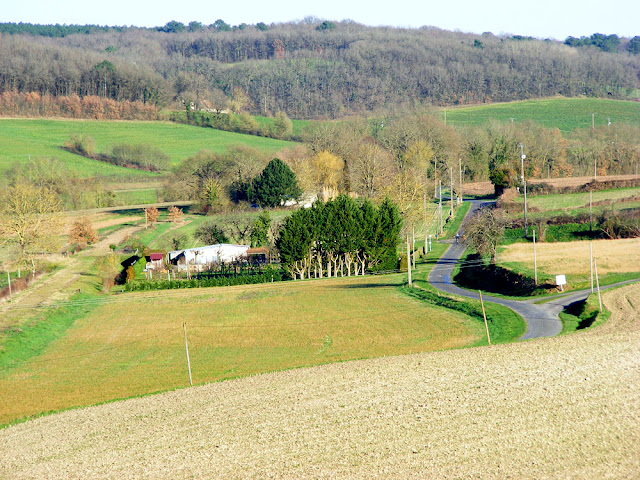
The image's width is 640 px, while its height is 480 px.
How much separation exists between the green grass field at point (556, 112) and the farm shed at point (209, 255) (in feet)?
295

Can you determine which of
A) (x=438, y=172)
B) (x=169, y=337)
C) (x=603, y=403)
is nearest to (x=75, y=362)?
(x=169, y=337)

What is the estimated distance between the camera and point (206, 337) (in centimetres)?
4059

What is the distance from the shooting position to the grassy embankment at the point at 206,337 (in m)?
32.2

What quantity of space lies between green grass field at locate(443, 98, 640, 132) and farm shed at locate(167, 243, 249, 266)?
295ft

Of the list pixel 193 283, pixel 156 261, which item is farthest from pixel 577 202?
pixel 156 261

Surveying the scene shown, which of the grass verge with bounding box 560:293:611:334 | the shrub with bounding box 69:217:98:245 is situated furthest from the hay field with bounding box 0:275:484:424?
the shrub with bounding box 69:217:98:245

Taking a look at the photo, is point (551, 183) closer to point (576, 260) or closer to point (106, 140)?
point (576, 260)

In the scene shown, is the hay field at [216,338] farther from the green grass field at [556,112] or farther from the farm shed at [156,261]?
the green grass field at [556,112]

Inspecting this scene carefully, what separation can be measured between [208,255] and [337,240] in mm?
14965

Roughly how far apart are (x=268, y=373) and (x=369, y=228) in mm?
34241

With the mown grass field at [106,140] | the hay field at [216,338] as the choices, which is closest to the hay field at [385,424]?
the hay field at [216,338]

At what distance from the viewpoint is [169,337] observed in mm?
41312

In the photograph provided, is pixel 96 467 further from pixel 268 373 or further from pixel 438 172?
pixel 438 172

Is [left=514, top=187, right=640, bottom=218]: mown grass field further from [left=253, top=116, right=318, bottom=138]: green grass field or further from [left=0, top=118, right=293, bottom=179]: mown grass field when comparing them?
[left=253, top=116, right=318, bottom=138]: green grass field
